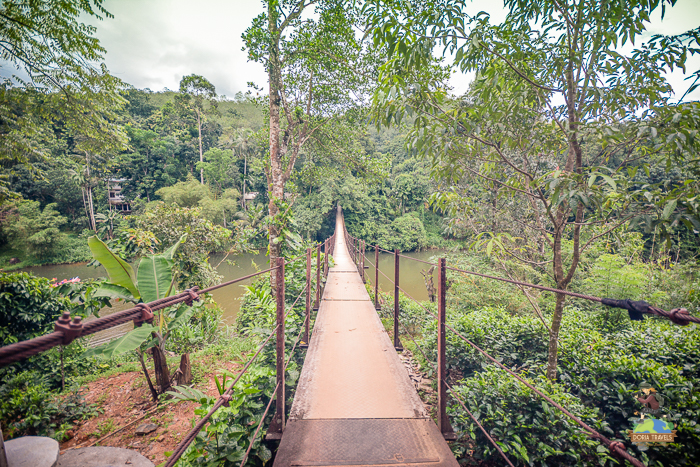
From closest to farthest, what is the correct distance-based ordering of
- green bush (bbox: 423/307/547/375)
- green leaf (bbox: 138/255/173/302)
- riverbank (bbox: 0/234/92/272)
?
green leaf (bbox: 138/255/173/302) < green bush (bbox: 423/307/547/375) < riverbank (bbox: 0/234/92/272)

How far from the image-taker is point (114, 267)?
2.72 meters

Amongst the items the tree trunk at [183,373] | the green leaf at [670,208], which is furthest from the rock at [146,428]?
Result: the green leaf at [670,208]

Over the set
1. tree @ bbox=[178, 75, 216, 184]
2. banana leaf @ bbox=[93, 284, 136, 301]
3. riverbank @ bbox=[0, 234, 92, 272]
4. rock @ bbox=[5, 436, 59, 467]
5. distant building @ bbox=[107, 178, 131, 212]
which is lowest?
riverbank @ bbox=[0, 234, 92, 272]

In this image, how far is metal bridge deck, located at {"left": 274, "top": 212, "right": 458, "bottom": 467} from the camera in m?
1.51

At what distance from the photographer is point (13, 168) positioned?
1892 centimetres

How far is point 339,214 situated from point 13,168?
2305cm

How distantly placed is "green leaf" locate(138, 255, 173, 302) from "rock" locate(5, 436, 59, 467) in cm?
121

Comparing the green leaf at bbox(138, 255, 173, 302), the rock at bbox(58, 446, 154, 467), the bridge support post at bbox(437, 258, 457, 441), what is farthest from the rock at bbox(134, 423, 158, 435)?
the bridge support post at bbox(437, 258, 457, 441)

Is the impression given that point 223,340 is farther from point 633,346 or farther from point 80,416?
point 633,346

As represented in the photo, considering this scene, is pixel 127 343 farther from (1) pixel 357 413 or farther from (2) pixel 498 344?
(2) pixel 498 344

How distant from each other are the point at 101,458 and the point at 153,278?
1.49 metres

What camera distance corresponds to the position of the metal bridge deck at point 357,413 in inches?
59.4

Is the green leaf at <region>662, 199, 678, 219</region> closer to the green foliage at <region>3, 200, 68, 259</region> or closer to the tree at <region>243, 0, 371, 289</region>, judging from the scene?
the tree at <region>243, 0, 371, 289</region>

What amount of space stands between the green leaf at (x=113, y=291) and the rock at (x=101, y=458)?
1.30m
